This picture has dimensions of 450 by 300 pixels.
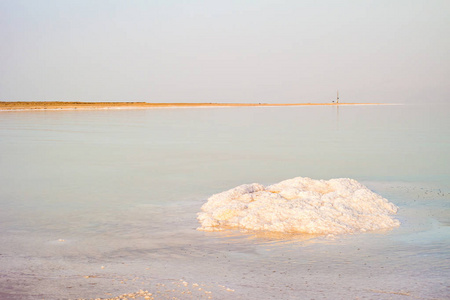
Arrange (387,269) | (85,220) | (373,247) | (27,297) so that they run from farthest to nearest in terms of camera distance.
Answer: (85,220), (373,247), (387,269), (27,297)

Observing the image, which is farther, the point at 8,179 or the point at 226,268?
the point at 8,179

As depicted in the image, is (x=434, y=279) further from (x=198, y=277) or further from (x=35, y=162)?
(x=35, y=162)

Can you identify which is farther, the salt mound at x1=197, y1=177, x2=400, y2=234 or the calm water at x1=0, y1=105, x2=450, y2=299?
the salt mound at x1=197, y1=177, x2=400, y2=234

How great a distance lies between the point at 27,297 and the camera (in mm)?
4027

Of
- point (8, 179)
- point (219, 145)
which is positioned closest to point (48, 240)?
point (8, 179)

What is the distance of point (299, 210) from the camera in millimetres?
6645

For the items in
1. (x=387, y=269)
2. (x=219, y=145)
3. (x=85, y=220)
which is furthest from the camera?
(x=219, y=145)

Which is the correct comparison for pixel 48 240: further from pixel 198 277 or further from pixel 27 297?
pixel 198 277

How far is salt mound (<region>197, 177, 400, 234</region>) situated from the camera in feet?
20.8

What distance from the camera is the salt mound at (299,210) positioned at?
20.8ft

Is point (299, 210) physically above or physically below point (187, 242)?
above

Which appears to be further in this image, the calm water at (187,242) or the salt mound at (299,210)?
the salt mound at (299,210)

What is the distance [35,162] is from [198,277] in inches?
382

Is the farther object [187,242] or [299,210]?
[299,210]
